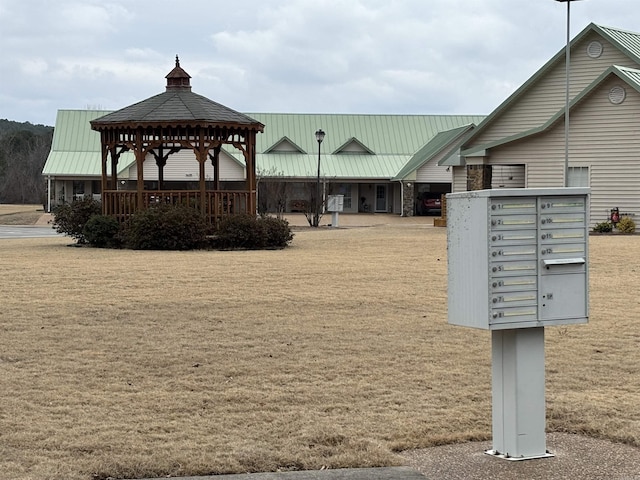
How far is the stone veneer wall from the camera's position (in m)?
36.5

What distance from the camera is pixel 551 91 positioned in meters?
36.2

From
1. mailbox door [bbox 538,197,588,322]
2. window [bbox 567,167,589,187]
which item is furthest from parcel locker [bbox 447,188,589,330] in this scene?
window [bbox 567,167,589,187]

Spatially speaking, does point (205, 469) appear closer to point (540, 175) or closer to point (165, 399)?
point (165, 399)

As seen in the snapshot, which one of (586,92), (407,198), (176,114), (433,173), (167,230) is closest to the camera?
(167,230)

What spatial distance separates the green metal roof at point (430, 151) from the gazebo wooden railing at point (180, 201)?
2883 cm

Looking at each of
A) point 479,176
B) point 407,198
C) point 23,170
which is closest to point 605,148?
point 479,176

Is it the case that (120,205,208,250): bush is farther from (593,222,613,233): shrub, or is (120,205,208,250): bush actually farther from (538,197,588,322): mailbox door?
(538,197,588,322): mailbox door

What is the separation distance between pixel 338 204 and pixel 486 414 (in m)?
38.0

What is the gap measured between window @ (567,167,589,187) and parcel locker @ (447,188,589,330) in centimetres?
2787

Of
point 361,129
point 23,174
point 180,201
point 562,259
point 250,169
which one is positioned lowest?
point 562,259

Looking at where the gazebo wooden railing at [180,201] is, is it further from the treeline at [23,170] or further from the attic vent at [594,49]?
the treeline at [23,170]

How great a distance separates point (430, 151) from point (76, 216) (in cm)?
3168

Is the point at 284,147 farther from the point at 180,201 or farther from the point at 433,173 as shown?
the point at 180,201

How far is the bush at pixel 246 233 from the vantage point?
25.6 metres
